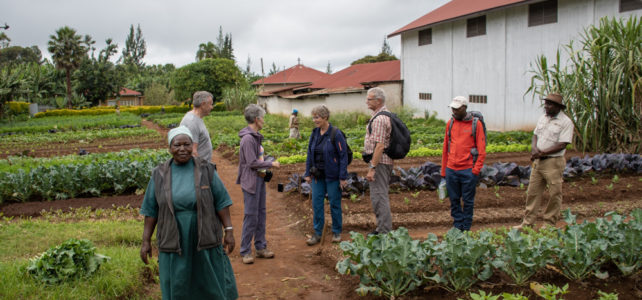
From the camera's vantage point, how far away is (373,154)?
18.9 ft

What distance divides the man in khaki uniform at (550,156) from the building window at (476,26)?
1697 centimetres

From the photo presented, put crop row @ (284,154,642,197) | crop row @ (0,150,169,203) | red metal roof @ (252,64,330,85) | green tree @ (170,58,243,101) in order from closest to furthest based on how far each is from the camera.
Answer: crop row @ (284,154,642,197)
crop row @ (0,150,169,203)
red metal roof @ (252,64,330,85)
green tree @ (170,58,243,101)

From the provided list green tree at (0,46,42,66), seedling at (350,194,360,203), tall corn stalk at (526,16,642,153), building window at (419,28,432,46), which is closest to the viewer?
seedling at (350,194,360,203)

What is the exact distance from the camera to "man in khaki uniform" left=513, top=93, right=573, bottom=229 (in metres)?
6.06

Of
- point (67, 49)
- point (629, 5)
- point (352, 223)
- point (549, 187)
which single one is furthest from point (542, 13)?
point (67, 49)

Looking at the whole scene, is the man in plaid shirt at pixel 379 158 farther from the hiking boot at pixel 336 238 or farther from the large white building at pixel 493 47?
the large white building at pixel 493 47

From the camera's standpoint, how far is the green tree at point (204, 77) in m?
51.1

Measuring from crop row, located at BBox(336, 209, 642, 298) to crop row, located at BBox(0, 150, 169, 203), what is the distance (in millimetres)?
6885

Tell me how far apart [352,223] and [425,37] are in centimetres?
2097

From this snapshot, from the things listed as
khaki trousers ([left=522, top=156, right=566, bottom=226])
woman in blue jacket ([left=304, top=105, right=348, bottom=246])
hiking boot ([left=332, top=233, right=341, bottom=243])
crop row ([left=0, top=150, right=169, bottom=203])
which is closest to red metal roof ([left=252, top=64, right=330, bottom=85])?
crop row ([left=0, top=150, right=169, bottom=203])

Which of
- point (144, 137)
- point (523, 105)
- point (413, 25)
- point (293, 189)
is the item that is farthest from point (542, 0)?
point (144, 137)

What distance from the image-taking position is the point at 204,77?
167 feet

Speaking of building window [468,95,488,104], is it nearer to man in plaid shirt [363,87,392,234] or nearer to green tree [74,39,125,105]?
man in plaid shirt [363,87,392,234]

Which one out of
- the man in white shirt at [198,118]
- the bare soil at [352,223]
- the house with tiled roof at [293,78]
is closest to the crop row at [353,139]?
the bare soil at [352,223]
